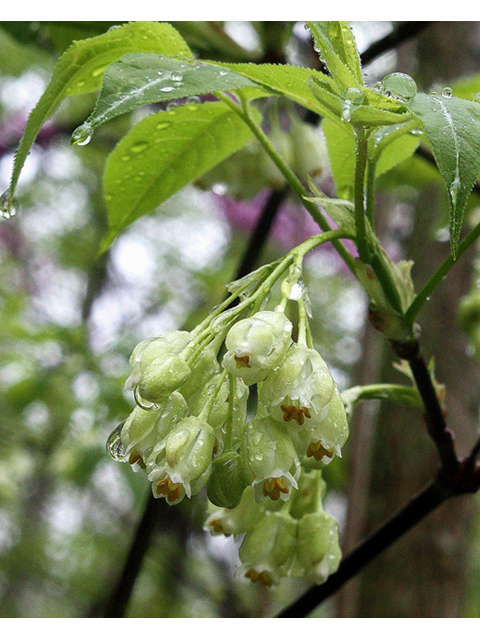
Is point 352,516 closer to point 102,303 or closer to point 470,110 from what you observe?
point 470,110

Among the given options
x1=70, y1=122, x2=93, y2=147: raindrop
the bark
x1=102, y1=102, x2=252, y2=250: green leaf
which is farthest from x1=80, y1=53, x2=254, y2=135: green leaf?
the bark

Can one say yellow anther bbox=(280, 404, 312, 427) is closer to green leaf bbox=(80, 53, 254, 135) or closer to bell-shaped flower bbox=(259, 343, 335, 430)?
bell-shaped flower bbox=(259, 343, 335, 430)

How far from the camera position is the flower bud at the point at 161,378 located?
1.63 ft

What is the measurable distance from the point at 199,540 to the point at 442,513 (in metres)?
1.49

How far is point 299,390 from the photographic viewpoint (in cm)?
49

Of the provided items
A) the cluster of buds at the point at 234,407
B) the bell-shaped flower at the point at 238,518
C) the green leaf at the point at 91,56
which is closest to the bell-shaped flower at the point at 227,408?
the cluster of buds at the point at 234,407

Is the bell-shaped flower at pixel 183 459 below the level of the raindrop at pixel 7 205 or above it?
below

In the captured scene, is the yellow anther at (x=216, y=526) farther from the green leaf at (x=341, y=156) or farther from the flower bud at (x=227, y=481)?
the green leaf at (x=341, y=156)

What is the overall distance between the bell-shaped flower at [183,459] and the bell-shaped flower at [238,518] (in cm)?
18

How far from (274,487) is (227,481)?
0.04 metres

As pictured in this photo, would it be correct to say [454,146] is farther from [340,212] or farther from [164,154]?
[164,154]

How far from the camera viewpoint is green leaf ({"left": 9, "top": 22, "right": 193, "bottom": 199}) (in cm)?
58

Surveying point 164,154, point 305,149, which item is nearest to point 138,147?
point 164,154

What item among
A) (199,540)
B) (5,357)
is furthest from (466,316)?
(199,540)
